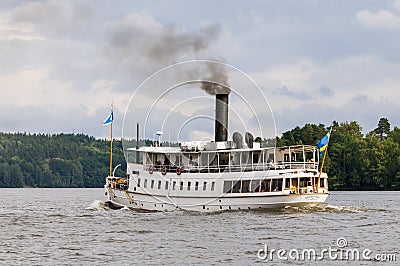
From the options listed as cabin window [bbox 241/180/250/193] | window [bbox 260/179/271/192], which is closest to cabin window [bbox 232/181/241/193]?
cabin window [bbox 241/180/250/193]

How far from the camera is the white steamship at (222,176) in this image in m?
62.3

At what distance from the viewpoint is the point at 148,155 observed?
231 ft

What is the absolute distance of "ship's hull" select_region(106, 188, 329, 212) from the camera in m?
62.1

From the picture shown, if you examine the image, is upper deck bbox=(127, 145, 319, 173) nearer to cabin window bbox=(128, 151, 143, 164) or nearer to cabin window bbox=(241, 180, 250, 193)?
cabin window bbox=(241, 180, 250, 193)

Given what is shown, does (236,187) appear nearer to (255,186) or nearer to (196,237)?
(255,186)

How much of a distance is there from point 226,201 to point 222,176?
208cm

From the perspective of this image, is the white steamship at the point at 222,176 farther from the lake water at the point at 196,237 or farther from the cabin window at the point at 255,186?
the lake water at the point at 196,237

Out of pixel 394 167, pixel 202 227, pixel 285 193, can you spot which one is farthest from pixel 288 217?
pixel 394 167

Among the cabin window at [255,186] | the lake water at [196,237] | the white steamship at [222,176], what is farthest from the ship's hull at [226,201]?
the lake water at [196,237]

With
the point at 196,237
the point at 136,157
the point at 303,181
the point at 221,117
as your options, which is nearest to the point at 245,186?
the point at 303,181

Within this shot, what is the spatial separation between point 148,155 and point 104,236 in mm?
19717

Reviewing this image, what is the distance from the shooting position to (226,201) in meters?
63.8

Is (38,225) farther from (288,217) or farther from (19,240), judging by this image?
(288,217)

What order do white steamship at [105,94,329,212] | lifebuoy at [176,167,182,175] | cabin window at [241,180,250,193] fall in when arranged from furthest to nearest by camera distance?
lifebuoy at [176,167,182,175] < cabin window at [241,180,250,193] < white steamship at [105,94,329,212]
